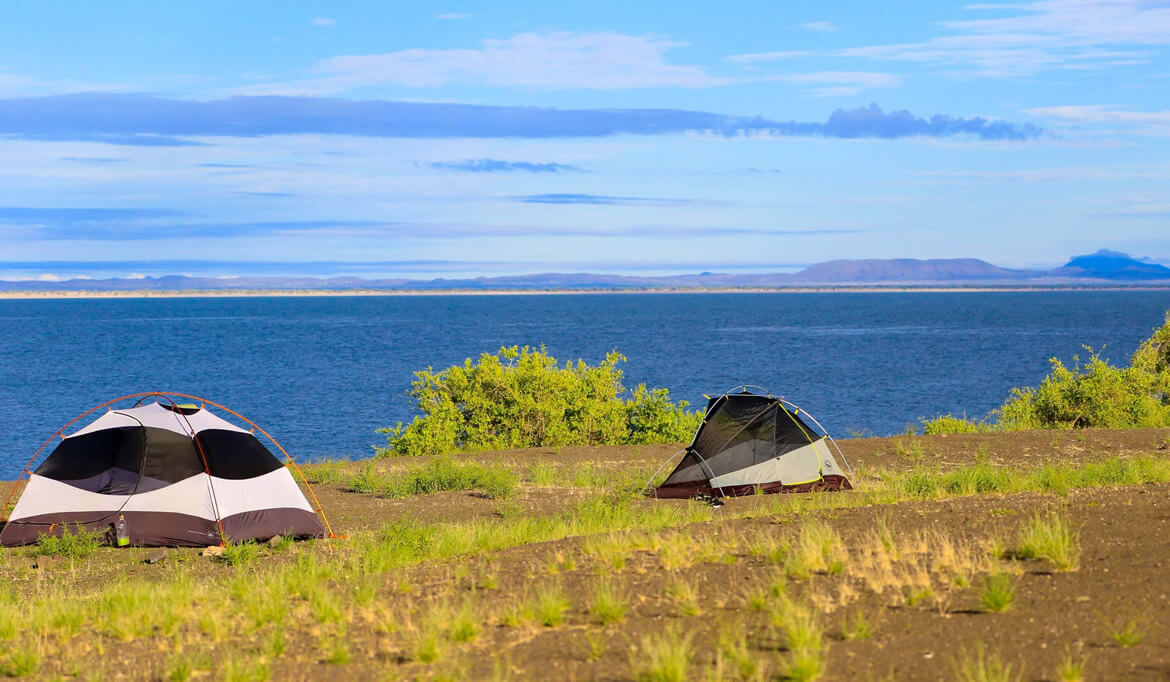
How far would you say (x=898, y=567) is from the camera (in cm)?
931

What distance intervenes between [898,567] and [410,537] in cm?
585

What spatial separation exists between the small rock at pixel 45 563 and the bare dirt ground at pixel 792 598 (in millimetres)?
448

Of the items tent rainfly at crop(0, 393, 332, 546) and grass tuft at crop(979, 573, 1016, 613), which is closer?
grass tuft at crop(979, 573, 1016, 613)

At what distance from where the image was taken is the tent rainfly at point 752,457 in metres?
18.1

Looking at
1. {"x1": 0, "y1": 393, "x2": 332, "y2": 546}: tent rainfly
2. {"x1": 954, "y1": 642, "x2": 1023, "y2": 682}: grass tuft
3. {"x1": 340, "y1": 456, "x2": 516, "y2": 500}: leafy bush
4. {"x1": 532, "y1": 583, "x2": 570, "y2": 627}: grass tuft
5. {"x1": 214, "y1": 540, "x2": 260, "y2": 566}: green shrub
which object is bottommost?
{"x1": 340, "y1": 456, "x2": 516, "y2": 500}: leafy bush

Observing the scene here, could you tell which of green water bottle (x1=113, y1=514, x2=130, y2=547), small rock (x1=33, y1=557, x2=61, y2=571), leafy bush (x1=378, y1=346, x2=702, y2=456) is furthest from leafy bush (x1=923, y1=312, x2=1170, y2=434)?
small rock (x1=33, y1=557, x2=61, y2=571)

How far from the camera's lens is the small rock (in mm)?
13814

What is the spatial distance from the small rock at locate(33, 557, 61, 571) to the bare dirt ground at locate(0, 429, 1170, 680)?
0.45 meters

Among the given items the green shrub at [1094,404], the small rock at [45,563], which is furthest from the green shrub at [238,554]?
the green shrub at [1094,404]

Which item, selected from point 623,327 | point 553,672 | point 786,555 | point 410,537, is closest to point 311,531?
point 410,537

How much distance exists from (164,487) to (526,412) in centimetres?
1107

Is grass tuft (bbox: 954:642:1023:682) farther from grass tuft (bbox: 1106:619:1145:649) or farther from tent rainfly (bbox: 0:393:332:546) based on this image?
tent rainfly (bbox: 0:393:332:546)

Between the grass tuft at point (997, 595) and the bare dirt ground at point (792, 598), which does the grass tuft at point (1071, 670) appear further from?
the grass tuft at point (997, 595)

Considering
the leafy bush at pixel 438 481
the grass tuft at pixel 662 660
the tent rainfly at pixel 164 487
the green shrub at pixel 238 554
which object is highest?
the grass tuft at pixel 662 660
